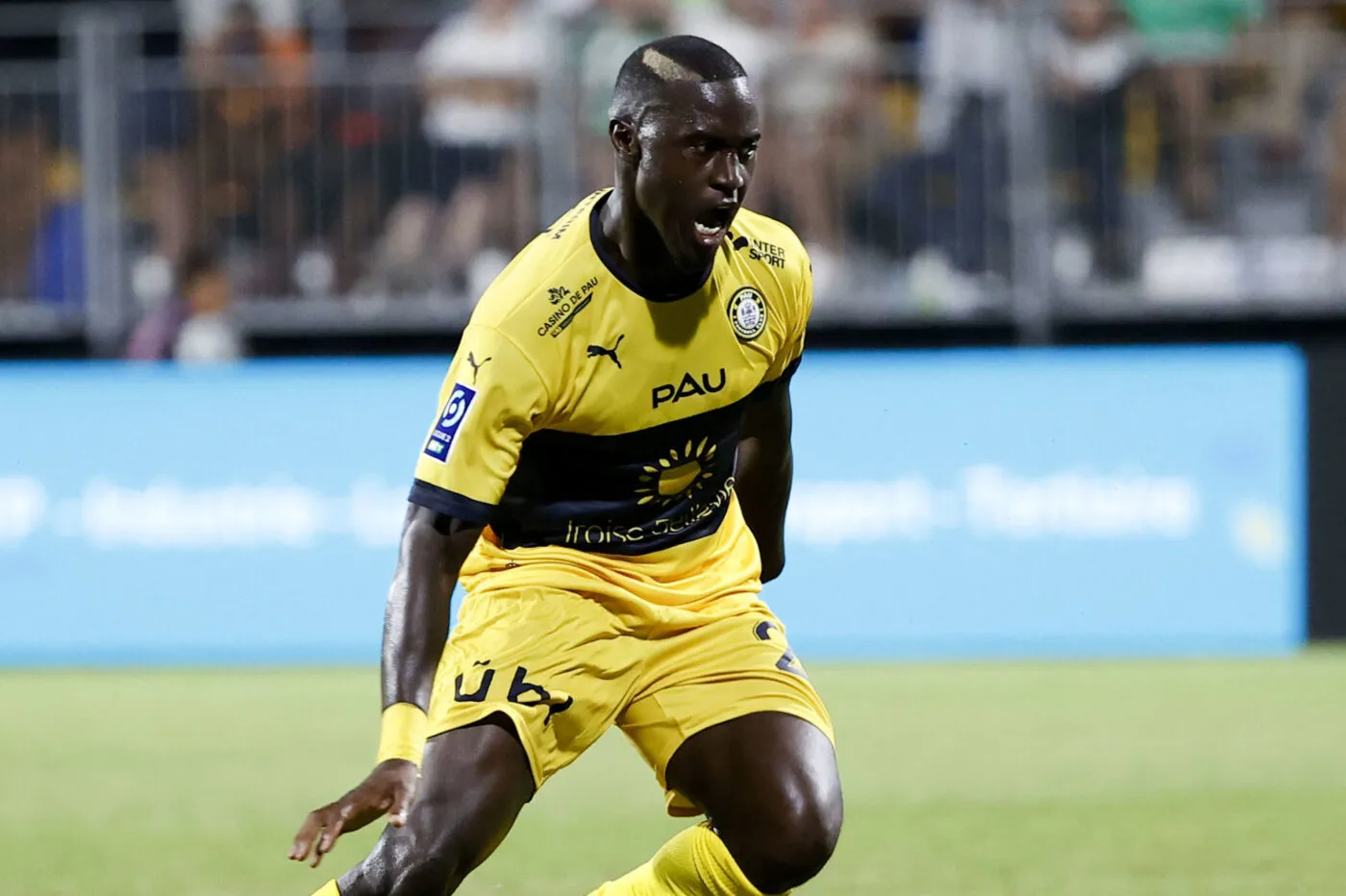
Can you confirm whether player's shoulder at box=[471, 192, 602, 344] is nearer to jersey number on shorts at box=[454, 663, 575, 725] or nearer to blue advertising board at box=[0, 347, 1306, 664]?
jersey number on shorts at box=[454, 663, 575, 725]

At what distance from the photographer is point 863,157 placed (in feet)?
42.2

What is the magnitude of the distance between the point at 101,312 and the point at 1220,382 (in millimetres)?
6630

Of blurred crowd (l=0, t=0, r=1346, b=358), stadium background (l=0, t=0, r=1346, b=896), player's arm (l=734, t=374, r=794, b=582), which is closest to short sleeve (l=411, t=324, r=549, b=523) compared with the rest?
player's arm (l=734, t=374, r=794, b=582)

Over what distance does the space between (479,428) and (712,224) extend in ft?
2.09

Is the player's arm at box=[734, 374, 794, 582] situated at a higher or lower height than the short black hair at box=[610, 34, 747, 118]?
lower

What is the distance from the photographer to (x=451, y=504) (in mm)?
4344

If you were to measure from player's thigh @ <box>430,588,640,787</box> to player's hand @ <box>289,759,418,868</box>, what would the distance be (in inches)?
25.9

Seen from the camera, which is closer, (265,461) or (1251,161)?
(265,461)

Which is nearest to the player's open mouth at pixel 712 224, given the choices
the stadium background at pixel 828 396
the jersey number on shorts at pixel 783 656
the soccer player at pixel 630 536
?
the soccer player at pixel 630 536

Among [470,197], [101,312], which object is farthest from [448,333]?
[101,312]

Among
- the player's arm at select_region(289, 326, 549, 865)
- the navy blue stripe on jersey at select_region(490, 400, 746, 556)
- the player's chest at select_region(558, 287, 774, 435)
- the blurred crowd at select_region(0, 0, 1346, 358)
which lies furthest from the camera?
the blurred crowd at select_region(0, 0, 1346, 358)

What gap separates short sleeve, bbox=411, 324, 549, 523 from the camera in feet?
14.3

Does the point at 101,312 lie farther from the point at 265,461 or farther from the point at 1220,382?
the point at 1220,382

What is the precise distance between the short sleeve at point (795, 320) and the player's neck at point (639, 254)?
1.09ft
